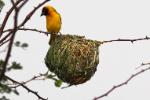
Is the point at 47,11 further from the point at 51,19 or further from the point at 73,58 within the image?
the point at 73,58

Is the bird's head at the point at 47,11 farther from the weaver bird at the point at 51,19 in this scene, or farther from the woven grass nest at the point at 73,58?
the woven grass nest at the point at 73,58

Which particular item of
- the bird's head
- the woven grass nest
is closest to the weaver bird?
the bird's head

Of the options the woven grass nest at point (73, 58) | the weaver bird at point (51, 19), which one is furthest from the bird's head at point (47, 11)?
the woven grass nest at point (73, 58)

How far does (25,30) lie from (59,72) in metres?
0.80

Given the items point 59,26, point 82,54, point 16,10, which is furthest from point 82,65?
point 16,10

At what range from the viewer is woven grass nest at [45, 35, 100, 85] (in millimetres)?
3023

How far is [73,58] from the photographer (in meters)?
3.04

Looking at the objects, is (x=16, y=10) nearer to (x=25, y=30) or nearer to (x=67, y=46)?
(x=25, y=30)

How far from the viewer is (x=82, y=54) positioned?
3.13 meters

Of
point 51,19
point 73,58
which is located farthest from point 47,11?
point 73,58

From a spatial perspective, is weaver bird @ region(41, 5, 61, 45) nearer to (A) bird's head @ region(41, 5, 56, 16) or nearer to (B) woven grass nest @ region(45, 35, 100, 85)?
(A) bird's head @ region(41, 5, 56, 16)

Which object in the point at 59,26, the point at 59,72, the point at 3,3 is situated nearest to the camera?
the point at 3,3

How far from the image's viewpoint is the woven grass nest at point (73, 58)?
3.02m

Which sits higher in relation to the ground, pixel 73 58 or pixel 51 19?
pixel 51 19
